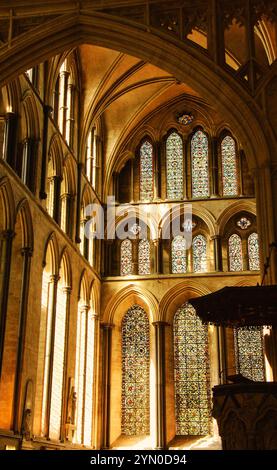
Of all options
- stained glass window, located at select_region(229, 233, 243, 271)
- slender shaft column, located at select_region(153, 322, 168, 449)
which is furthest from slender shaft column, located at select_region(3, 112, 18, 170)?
stained glass window, located at select_region(229, 233, 243, 271)

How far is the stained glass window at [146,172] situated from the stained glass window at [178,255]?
76.1 inches

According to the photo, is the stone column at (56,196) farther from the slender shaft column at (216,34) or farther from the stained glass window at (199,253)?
the slender shaft column at (216,34)

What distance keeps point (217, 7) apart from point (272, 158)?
3.43 metres

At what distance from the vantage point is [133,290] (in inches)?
893

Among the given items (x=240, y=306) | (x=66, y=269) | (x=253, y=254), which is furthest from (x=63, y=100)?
Answer: (x=240, y=306)

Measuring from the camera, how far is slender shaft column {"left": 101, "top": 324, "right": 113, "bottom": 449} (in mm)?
21214

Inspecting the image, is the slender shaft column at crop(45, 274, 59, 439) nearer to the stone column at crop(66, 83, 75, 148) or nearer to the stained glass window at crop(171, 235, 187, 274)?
the stone column at crop(66, 83, 75, 148)

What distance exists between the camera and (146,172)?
24.6 metres

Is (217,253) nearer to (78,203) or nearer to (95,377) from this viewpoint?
(78,203)

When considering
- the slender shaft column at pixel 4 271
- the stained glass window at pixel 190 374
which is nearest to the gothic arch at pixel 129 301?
the stained glass window at pixel 190 374
